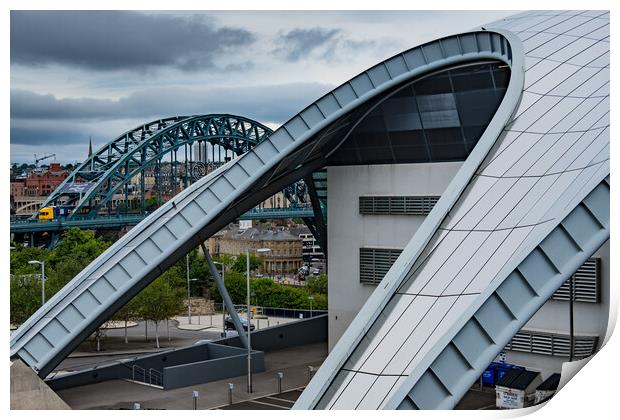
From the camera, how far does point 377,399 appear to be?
59.9 ft

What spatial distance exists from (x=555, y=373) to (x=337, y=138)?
1149 centimetres

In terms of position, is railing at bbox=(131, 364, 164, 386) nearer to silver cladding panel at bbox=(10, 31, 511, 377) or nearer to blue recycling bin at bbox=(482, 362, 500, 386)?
silver cladding panel at bbox=(10, 31, 511, 377)

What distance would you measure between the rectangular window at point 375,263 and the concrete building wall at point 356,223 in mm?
195

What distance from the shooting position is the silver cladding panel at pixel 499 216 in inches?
746

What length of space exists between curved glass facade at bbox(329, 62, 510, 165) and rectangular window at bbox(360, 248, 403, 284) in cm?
341

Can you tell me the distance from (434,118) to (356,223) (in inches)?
231

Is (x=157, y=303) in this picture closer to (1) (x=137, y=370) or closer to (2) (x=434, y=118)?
(1) (x=137, y=370)

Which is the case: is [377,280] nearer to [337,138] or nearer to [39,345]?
[337,138]

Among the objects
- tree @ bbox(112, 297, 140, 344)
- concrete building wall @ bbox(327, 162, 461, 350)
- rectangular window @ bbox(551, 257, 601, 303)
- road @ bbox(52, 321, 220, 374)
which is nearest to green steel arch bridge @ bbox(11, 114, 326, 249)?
road @ bbox(52, 321, 220, 374)

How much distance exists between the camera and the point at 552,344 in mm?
31141

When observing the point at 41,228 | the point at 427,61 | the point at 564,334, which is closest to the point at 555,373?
the point at 564,334

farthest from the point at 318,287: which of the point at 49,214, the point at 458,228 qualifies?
the point at 458,228

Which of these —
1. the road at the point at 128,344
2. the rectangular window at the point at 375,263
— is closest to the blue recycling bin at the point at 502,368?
the rectangular window at the point at 375,263

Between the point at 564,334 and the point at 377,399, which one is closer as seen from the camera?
the point at 377,399
